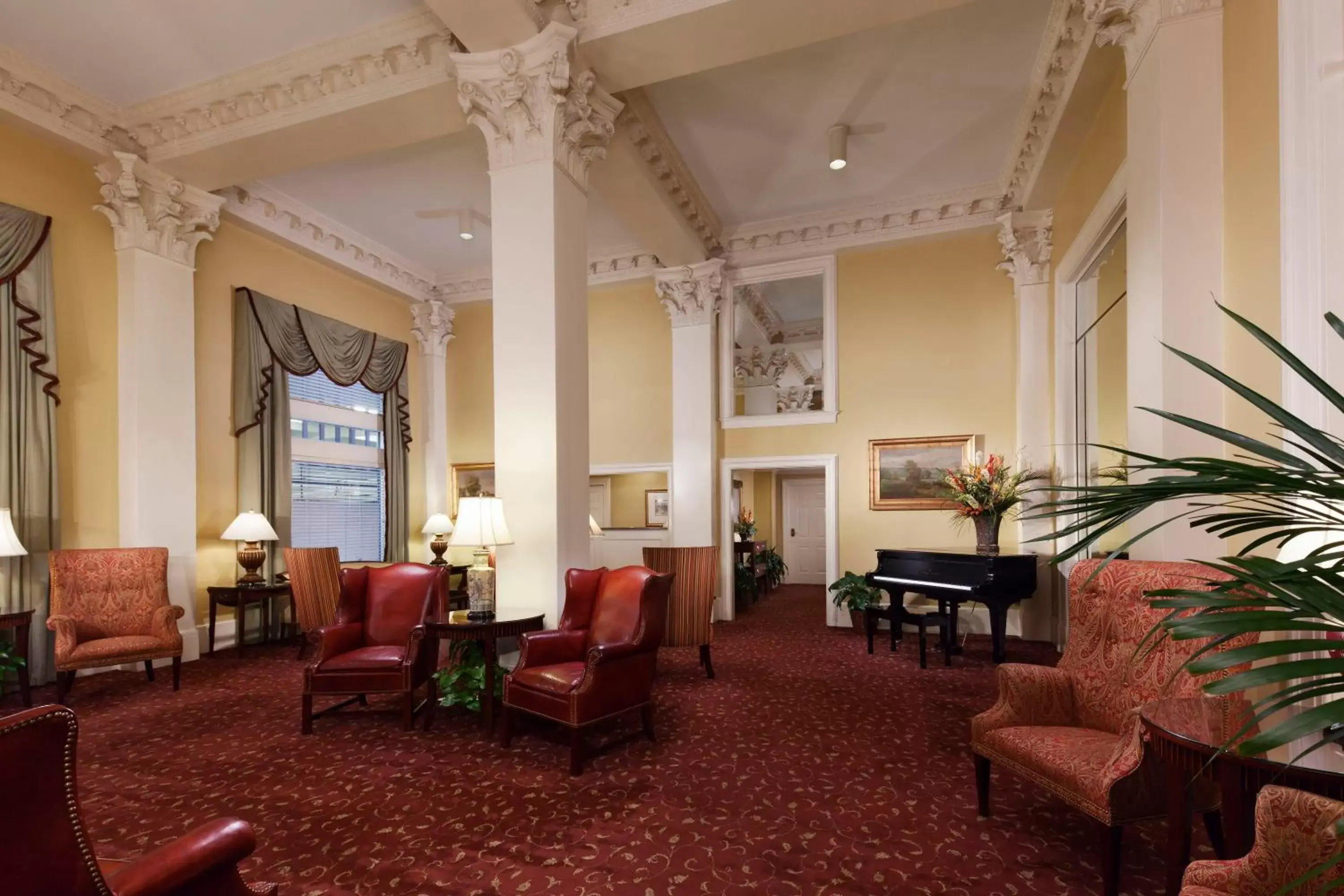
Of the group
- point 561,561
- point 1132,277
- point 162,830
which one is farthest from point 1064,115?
point 162,830

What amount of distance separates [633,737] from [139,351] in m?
5.51

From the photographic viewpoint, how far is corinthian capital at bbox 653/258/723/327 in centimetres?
806

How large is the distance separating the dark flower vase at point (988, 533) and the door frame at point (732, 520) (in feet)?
6.46

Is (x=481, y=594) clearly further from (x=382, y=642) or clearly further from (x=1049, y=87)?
(x=1049, y=87)

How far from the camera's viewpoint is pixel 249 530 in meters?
6.30

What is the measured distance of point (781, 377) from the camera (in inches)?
328

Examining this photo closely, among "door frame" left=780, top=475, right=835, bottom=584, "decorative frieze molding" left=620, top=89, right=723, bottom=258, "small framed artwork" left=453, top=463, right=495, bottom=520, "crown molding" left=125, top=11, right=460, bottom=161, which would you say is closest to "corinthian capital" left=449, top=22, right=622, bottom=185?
"crown molding" left=125, top=11, right=460, bottom=161

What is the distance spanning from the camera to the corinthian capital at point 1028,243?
6.55 m

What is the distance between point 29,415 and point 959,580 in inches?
307

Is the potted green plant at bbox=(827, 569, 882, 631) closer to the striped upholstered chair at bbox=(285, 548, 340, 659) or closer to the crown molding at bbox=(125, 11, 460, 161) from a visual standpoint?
the striped upholstered chair at bbox=(285, 548, 340, 659)

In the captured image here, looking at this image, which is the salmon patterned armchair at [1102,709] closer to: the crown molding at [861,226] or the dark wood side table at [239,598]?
the crown molding at [861,226]

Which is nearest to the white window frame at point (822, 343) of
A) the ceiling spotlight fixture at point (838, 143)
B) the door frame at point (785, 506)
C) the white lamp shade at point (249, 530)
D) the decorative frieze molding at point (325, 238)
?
the ceiling spotlight fixture at point (838, 143)

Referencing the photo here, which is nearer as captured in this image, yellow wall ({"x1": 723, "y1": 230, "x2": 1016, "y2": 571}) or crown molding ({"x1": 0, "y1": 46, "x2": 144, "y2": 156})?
crown molding ({"x1": 0, "y1": 46, "x2": 144, "y2": 156})

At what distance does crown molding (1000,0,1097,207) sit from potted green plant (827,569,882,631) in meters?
4.24
